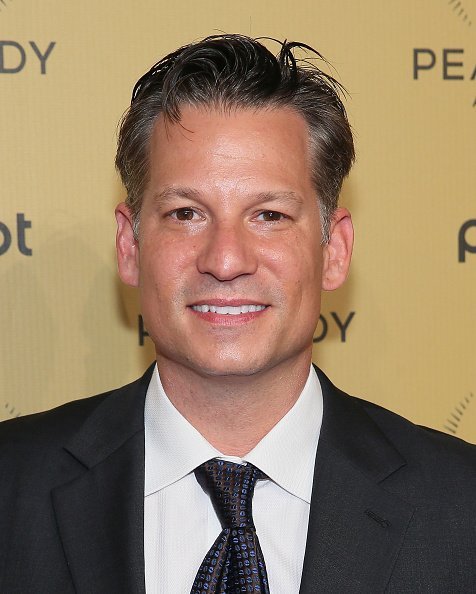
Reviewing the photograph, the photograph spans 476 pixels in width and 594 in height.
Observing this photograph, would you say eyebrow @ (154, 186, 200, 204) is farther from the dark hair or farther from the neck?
the neck

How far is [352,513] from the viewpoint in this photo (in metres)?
1.89

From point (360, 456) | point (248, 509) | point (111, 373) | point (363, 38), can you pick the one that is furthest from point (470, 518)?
point (363, 38)

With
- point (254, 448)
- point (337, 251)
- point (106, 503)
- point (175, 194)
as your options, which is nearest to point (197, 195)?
point (175, 194)

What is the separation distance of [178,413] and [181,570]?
0.31m

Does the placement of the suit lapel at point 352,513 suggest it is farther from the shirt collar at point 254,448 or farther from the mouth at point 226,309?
the mouth at point 226,309

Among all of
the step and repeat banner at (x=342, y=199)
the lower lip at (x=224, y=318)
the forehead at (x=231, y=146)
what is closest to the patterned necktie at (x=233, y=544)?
the lower lip at (x=224, y=318)

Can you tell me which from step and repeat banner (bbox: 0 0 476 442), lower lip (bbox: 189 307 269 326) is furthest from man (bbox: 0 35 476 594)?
step and repeat banner (bbox: 0 0 476 442)

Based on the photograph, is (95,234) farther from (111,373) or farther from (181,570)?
(181,570)

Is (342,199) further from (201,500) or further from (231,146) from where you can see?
(201,500)

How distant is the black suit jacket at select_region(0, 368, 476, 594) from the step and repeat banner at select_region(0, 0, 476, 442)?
601 mm

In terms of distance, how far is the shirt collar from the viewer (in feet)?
6.33

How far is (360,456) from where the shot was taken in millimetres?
1988

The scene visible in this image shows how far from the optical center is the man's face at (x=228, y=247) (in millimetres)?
1892

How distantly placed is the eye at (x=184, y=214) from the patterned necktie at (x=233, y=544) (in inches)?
18.5
